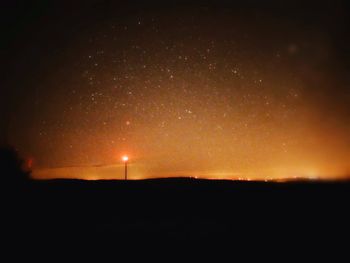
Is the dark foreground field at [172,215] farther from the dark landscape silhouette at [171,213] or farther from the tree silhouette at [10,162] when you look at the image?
the tree silhouette at [10,162]

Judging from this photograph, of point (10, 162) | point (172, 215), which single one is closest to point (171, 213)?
point (172, 215)

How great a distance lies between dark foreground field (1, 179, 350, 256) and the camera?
6.61 m

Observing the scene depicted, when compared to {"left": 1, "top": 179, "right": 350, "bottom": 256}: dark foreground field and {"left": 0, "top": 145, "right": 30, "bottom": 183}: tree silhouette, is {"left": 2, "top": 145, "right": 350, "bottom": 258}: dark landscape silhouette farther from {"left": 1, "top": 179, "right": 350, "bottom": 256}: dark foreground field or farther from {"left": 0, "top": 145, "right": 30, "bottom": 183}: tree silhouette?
{"left": 0, "top": 145, "right": 30, "bottom": 183}: tree silhouette

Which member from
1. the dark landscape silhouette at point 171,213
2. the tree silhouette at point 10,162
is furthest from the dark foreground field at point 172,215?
the tree silhouette at point 10,162

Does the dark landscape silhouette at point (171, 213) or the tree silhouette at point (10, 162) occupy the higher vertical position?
the tree silhouette at point (10, 162)

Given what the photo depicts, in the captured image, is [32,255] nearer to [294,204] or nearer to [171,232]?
[171,232]

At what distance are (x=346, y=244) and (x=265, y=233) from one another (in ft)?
5.21

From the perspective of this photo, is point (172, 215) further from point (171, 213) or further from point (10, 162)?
point (10, 162)

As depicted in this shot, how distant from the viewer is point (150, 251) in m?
6.15

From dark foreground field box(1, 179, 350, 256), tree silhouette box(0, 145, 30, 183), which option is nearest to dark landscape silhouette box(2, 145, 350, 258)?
dark foreground field box(1, 179, 350, 256)

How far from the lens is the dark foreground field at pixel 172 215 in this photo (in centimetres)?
661

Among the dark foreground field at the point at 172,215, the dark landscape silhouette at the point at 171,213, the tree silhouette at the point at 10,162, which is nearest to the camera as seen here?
the dark foreground field at the point at 172,215

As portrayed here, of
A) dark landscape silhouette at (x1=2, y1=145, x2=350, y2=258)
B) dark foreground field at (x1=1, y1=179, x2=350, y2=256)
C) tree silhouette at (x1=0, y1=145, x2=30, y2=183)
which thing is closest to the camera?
dark foreground field at (x1=1, y1=179, x2=350, y2=256)

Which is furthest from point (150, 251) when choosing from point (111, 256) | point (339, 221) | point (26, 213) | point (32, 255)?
point (339, 221)
